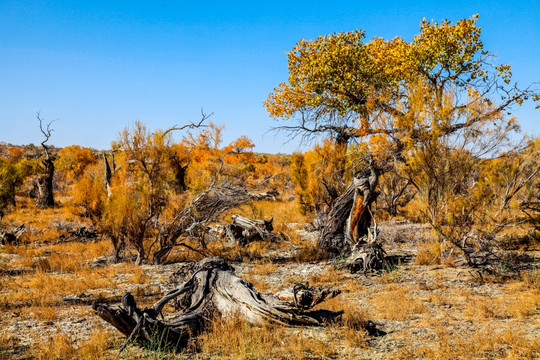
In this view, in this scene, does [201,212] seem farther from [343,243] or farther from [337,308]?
[337,308]

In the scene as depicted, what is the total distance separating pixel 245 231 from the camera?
12.6 m

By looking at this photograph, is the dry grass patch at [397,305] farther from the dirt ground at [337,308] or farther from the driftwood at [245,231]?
the driftwood at [245,231]

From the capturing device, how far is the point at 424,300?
251 inches

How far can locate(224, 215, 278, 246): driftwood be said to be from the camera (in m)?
12.2

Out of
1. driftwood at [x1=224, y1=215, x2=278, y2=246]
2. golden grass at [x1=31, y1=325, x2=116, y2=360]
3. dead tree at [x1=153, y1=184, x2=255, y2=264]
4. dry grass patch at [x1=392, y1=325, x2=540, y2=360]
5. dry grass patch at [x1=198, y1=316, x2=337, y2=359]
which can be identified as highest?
dead tree at [x1=153, y1=184, x2=255, y2=264]

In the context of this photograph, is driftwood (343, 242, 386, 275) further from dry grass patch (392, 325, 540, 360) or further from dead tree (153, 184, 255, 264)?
dry grass patch (392, 325, 540, 360)

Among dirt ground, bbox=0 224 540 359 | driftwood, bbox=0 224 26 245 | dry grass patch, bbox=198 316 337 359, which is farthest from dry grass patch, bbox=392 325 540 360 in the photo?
driftwood, bbox=0 224 26 245

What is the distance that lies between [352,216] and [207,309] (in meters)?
5.56

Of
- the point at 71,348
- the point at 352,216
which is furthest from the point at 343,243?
the point at 71,348

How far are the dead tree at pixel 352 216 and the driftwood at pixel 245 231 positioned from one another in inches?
86.7

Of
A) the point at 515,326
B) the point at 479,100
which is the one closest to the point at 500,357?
the point at 515,326

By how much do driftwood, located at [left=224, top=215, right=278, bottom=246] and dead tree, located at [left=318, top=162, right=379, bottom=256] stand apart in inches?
86.7

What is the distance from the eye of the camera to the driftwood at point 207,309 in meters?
4.53

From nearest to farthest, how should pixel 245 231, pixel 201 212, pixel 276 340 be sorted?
pixel 276 340 → pixel 201 212 → pixel 245 231
